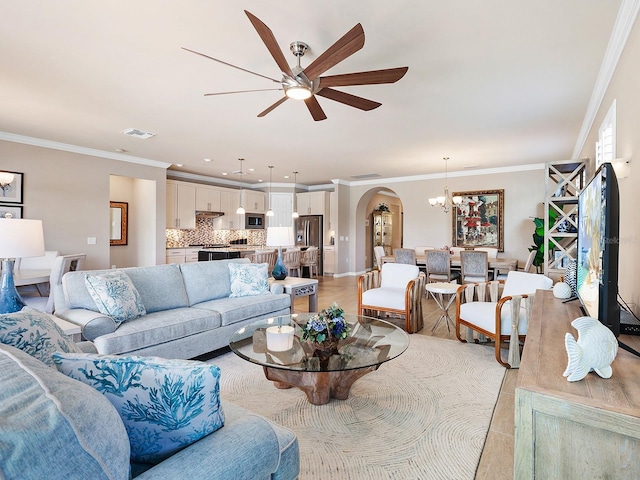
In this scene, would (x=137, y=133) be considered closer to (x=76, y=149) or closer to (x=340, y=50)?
(x=76, y=149)

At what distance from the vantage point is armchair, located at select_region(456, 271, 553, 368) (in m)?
3.04

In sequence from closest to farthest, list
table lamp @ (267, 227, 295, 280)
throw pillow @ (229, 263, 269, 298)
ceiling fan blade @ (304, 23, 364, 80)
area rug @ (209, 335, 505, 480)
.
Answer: area rug @ (209, 335, 505, 480) < ceiling fan blade @ (304, 23, 364, 80) < throw pillow @ (229, 263, 269, 298) < table lamp @ (267, 227, 295, 280)

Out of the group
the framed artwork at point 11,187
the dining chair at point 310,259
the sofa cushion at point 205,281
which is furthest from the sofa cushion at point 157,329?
the dining chair at point 310,259

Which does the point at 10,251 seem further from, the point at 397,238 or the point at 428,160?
the point at 397,238

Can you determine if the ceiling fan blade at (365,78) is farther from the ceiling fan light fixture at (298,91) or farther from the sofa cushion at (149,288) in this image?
the sofa cushion at (149,288)

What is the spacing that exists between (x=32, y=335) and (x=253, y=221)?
27.5 ft

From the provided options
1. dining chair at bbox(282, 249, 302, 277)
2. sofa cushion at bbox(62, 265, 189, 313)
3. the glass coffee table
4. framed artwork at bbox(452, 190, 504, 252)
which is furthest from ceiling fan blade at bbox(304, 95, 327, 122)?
framed artwork at bbox(452, 190, 504, 252)

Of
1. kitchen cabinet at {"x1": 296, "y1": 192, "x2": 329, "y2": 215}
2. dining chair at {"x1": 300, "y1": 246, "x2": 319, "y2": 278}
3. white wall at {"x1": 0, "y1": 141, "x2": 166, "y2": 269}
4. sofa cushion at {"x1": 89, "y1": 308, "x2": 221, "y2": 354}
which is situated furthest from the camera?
kitchen cabinet at {"x1": 296, "y1": 192, "x2": 329, "y2": 215}

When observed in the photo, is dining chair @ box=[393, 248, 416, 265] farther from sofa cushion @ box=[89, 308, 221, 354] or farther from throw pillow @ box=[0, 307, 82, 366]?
throw pillow @ box=[0, 307, 82, 366]

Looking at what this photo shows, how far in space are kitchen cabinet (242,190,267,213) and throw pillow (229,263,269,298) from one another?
536 centimetres

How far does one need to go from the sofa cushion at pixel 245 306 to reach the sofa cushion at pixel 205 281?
0.28 ft

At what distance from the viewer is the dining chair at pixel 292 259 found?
319 inches

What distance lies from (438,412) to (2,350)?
91.6 inches

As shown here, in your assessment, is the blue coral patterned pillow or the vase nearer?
the blue coral patterned pillow
